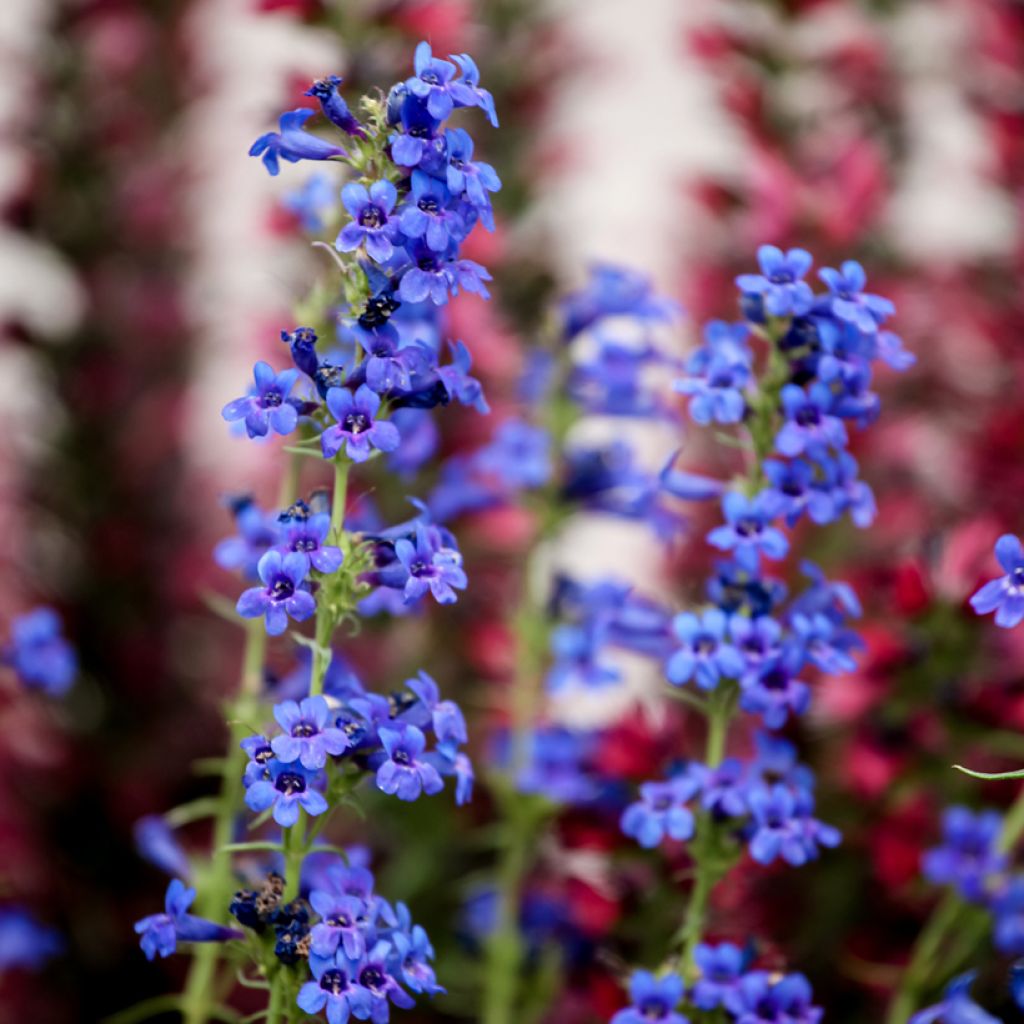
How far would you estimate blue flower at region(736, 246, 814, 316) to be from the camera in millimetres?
847

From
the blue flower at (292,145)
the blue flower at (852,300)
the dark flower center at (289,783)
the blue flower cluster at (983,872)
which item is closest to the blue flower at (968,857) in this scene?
the blue flower cluster at (983,872)

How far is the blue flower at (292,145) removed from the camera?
80 cm

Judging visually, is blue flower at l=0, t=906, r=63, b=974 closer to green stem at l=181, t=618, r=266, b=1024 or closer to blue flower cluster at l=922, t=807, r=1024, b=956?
green stem at l=181, t=618, r=266, b=1024

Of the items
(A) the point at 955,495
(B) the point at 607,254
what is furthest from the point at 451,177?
(B) the point at 607,254

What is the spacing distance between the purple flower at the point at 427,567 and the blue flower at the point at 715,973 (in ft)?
0.75

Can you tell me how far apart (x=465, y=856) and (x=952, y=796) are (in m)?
0.44

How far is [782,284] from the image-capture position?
0.87 m

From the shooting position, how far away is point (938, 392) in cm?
162

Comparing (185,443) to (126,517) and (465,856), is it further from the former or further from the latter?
(465,856)

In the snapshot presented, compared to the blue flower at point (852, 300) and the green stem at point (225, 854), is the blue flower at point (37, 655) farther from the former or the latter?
the blue flower at point (852, 300)

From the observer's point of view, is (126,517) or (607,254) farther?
(607,254)

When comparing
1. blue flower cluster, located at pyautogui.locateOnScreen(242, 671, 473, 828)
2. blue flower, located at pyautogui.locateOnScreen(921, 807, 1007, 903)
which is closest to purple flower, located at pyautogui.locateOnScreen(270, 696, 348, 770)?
blue flower cluster, located at pyautogui.locateOnScreen(242, 671, 473, 828)

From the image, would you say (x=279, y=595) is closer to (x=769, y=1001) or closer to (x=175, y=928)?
(x=175, y=928)

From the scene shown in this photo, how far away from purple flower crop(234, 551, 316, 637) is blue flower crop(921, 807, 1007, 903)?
0.45 m
